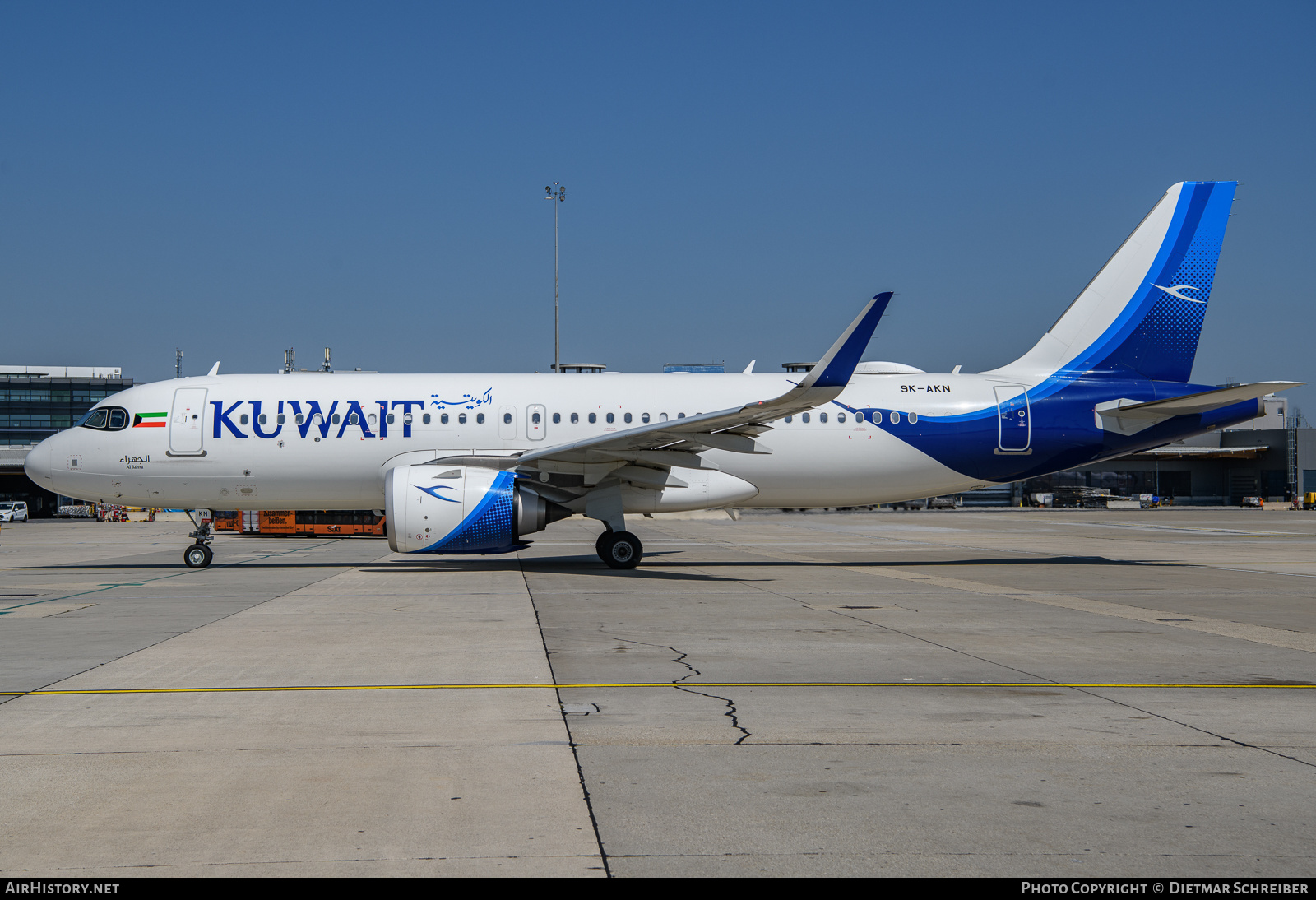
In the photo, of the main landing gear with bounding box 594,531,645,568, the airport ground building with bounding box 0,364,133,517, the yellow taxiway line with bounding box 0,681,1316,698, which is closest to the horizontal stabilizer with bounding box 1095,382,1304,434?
the main landing gear with bounding box 594,531,645,568

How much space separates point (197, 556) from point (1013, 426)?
55.3 feet

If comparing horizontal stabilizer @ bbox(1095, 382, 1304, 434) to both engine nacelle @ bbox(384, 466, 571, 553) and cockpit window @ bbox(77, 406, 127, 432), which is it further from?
cockpit window @ bbox(77, 406, 127, 432)

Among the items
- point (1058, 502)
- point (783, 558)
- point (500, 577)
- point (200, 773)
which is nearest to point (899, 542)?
point (783, 558)

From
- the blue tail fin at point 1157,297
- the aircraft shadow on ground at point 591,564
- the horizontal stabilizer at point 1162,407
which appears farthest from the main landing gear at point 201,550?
the horizontal stabilizer at point 1162,407

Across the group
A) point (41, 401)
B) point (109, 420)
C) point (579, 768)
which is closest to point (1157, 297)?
point (579, 768)

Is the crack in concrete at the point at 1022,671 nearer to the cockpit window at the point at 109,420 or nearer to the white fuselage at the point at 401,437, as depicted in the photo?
the white fuselage at the point at 401,437

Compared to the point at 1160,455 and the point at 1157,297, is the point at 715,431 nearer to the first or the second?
the point at 1157,297

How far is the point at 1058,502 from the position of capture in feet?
286

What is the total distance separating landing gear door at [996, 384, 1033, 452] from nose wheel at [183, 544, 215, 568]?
16315 millimetres

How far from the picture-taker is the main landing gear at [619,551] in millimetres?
19047

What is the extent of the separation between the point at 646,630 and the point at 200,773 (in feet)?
20.6

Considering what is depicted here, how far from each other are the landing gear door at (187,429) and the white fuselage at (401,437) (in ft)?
0.08

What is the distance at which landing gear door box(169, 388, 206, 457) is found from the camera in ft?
65.4
